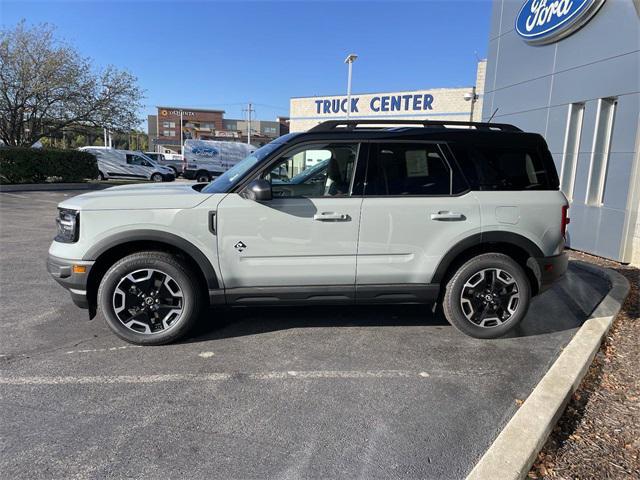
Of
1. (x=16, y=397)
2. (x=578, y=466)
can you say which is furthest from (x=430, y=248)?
(x=16, y=397)

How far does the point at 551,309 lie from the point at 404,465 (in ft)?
11.5

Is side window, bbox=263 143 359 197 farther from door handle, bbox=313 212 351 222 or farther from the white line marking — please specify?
the white line marking

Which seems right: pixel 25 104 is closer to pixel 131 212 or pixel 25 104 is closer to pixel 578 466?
pixel 131 212

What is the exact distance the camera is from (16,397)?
3080 mm

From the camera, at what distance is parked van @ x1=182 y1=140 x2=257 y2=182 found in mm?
30234

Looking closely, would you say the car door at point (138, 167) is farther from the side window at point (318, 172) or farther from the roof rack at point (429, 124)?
the side window at point (318, 172)

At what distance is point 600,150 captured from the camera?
7.88 metres

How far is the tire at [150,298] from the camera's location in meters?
3.83

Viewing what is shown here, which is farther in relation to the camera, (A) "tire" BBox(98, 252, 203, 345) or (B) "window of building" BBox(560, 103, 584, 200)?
(B) "window of building" BBox(560, 103, 584, 200)

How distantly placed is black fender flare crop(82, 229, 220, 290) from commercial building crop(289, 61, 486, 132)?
16.7 metres

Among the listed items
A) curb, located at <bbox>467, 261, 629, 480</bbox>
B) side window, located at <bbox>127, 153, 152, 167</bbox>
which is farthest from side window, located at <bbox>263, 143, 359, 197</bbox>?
side window, located at <bbox>127, 153, 152, 167</bbox>

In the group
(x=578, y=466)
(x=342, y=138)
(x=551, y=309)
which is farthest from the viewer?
(x=551, y=309)

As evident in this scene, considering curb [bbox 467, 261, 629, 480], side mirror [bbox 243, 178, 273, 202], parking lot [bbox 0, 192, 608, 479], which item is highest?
side mirror [bbox 243, 178, 273, 202]

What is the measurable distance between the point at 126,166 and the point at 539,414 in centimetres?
2919
